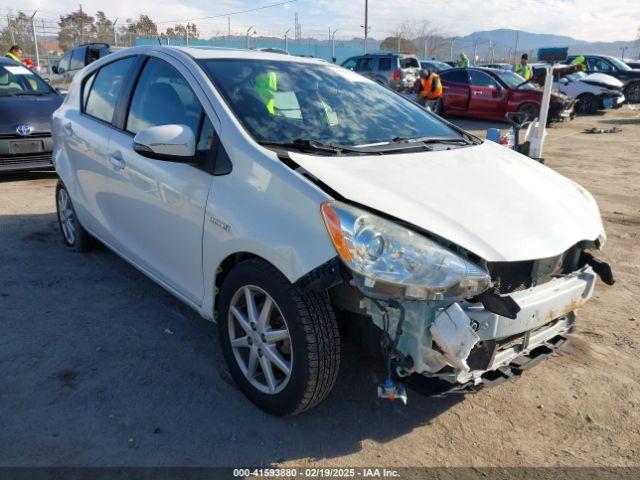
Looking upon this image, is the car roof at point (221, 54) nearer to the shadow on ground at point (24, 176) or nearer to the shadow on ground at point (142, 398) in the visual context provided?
the shadow on ground at point (142, 398)

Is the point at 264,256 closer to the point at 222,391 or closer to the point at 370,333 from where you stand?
the point at 370,333

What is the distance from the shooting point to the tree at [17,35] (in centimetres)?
2695

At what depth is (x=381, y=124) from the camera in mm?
3365

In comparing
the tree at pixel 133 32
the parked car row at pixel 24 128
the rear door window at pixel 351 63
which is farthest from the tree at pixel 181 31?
the parked car row at pixel 24 128

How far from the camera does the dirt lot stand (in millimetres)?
2537

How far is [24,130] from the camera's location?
7.33m

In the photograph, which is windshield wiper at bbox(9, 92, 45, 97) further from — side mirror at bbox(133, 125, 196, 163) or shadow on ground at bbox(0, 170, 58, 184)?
side mirror at bbox(133, 125, 196, 163)

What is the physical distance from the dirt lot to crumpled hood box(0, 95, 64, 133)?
3.92 m

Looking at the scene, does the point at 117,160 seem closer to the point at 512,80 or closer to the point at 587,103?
the point at 512,80

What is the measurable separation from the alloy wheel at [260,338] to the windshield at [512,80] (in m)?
14.3

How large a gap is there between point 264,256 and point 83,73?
307 cm

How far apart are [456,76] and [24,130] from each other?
12424mm

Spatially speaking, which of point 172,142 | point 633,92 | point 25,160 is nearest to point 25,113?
point 25,160

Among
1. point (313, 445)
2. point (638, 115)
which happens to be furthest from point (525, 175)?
point (638, 115)
